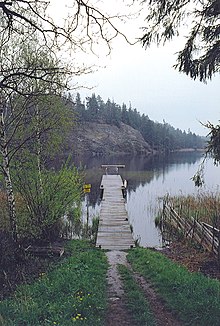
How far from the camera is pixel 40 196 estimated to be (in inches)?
390

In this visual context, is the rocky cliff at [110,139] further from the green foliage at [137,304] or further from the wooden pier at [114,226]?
the green foliage at [137,304]

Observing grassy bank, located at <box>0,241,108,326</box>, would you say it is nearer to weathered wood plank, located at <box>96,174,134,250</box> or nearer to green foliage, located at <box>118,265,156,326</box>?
green foliage, located at <box>118,265,156,326</box>

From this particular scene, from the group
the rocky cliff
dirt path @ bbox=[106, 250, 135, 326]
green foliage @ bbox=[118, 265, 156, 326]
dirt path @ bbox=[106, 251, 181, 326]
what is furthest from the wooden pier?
the rocky cliff

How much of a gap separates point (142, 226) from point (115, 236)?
674cm

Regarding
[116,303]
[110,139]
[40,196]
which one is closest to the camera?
[116,303]

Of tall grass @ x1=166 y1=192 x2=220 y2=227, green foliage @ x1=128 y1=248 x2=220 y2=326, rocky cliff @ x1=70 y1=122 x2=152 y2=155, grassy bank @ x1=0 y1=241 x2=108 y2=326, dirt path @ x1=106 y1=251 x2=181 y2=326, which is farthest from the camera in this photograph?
rocky cliff @ x1=70 y1=122 x2=152 y2=155

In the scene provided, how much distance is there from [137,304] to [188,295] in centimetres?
83

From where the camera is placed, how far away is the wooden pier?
35.9 ft

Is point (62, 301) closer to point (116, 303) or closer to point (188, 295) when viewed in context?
point (116, 303)

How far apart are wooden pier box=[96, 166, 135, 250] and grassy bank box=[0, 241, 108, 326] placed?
367 centimetres

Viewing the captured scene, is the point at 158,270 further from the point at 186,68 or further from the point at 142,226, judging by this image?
the point at 142,226

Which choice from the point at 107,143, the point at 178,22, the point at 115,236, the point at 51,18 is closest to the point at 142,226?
the point at 115,236

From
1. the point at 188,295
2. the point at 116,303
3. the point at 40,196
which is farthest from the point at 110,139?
the point at 188,295

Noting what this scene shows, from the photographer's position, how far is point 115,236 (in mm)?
11719
